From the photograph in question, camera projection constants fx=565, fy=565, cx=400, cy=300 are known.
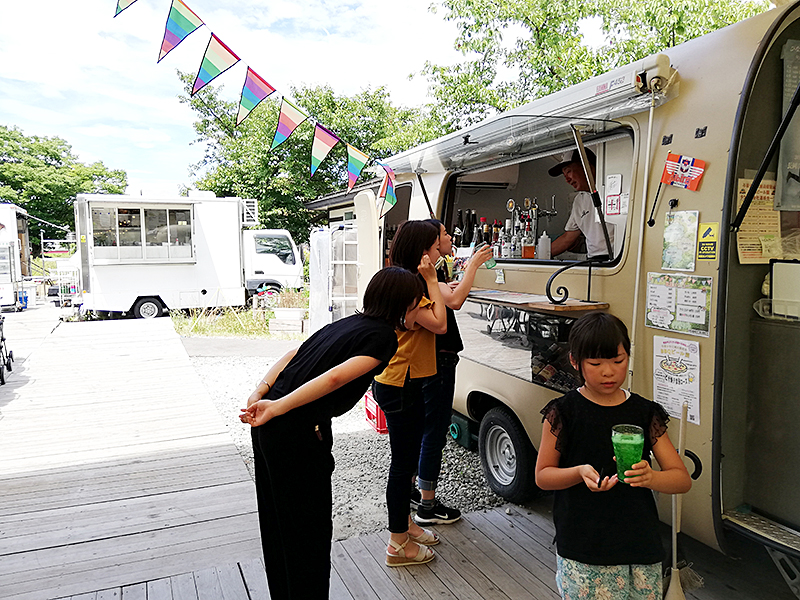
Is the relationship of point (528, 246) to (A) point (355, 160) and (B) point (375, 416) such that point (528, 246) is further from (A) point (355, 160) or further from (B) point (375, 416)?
(B) point (375, 416)

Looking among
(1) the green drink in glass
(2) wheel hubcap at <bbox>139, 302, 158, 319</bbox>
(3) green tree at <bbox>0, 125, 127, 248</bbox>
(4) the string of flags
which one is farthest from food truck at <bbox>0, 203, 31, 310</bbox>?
(1) the green drink in glass

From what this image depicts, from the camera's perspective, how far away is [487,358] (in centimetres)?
365

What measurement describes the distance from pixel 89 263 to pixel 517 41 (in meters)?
10.2

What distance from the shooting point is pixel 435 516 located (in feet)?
10.9

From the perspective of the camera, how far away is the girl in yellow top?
2.72 metres

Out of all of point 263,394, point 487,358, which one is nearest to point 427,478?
point 487,358

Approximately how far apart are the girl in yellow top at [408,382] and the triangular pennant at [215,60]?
1.89 m

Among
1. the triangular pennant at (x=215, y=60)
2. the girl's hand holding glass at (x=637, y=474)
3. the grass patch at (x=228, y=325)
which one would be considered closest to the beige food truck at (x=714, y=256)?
the girl's hand holding glass at (x=637, y=474)

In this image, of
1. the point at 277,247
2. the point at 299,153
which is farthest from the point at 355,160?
the point at 299,153

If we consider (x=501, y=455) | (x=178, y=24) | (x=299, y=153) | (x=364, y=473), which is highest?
(x=299, y=153)

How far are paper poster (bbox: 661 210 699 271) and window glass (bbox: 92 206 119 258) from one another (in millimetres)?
12081

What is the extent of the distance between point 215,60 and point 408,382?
8.40 ft

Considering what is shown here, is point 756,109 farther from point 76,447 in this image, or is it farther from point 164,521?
point 76,447

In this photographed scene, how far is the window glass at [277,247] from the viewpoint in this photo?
14.4 meters
